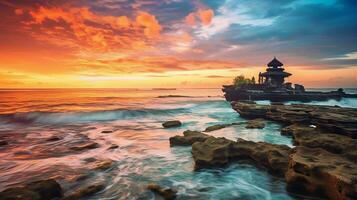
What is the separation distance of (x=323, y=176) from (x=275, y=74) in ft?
159

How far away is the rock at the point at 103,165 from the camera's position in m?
11.0

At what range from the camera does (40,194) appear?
705cm

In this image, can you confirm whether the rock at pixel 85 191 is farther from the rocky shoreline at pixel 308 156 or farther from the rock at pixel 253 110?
the rock at pixel 253 110

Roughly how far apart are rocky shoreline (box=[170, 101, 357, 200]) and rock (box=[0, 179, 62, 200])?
18.5 feet

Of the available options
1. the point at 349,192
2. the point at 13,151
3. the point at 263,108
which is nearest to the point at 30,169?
the point at 13,151

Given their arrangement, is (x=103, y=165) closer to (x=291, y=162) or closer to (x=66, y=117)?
(x=291, y=162)

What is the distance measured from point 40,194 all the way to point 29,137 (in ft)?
49.3

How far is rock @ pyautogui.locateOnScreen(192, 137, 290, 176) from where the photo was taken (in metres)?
9.52

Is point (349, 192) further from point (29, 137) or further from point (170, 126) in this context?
point (29, 137)

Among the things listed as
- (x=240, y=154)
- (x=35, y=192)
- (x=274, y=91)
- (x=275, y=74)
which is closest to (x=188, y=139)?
(x=240, y=154)

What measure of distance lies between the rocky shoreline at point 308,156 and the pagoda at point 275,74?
3713 cm

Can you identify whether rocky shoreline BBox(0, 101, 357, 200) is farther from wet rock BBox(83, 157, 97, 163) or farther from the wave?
the wave

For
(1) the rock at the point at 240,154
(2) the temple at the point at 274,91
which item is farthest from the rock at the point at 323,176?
(2) the temple at the point at 274,91

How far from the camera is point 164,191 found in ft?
26.3
